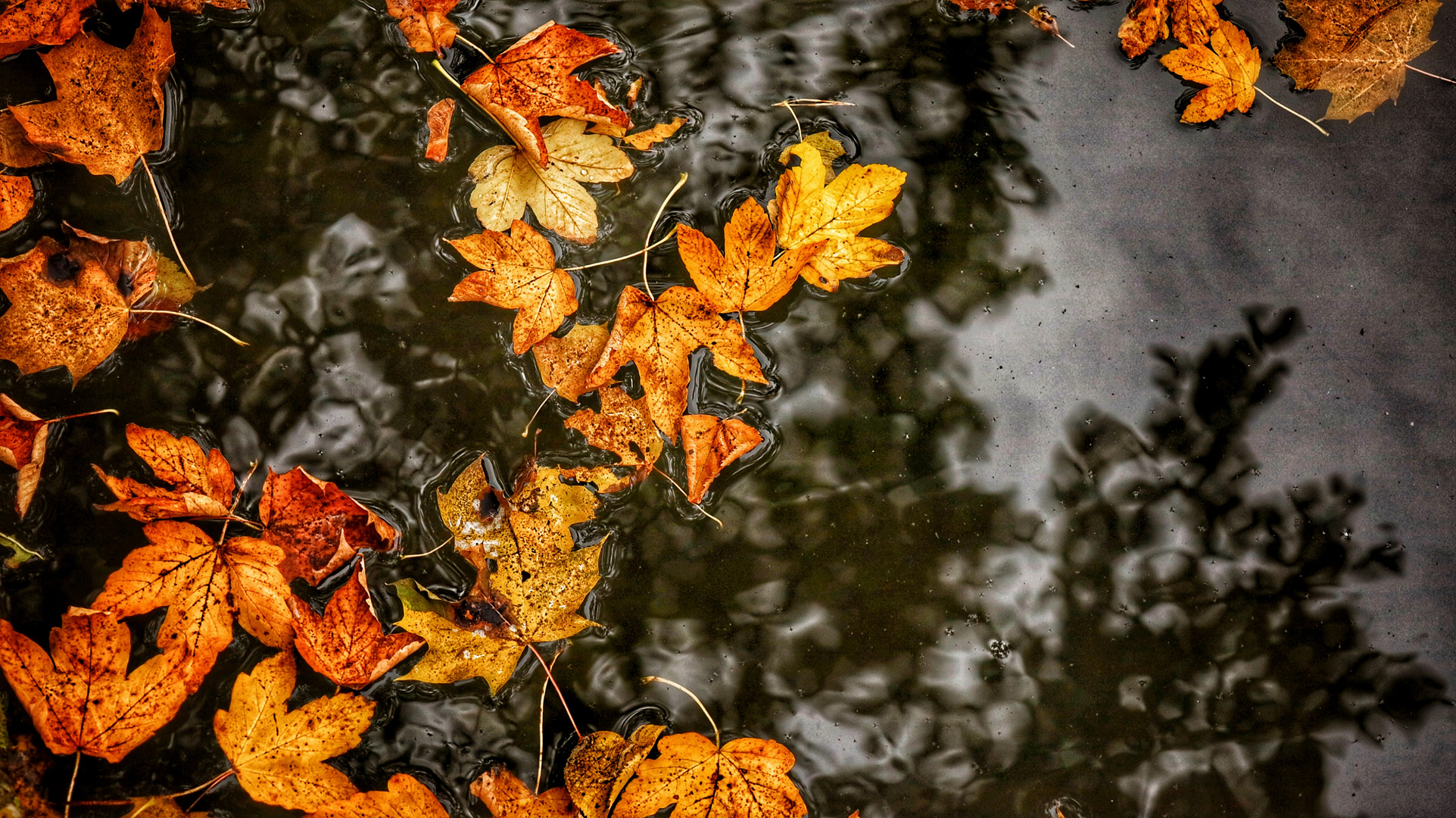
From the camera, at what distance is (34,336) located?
4.42 ft

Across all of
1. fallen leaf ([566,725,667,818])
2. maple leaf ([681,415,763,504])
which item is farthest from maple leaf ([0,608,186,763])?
maple leaf ([681,415,763,504])

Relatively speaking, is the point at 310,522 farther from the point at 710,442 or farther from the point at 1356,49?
the point at 1356,49

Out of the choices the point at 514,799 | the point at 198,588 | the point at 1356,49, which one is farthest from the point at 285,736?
the point at 1356,49

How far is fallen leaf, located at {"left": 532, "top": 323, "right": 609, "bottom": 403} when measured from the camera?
55.2 inches

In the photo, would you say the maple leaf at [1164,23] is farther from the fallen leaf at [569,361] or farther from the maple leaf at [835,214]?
the fallen leaf at [569,361]

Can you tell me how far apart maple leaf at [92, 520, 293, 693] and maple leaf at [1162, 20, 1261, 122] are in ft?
6.25

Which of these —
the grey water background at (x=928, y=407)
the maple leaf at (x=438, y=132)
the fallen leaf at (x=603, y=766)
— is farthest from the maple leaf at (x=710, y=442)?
the maple leaf at (x=438, y=132)

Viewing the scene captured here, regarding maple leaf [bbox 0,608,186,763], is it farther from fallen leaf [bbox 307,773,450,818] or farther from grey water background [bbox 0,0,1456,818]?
fallen leaf [bbox 307,773,450,818]

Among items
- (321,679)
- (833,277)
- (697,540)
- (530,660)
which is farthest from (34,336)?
(833,277)

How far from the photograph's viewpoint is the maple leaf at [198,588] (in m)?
1.32

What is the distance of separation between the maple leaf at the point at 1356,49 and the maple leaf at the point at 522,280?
1466 millimetres

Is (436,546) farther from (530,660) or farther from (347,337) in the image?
(347,337)

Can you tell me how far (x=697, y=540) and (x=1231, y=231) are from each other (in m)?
1.19

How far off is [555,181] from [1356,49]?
158 cm
